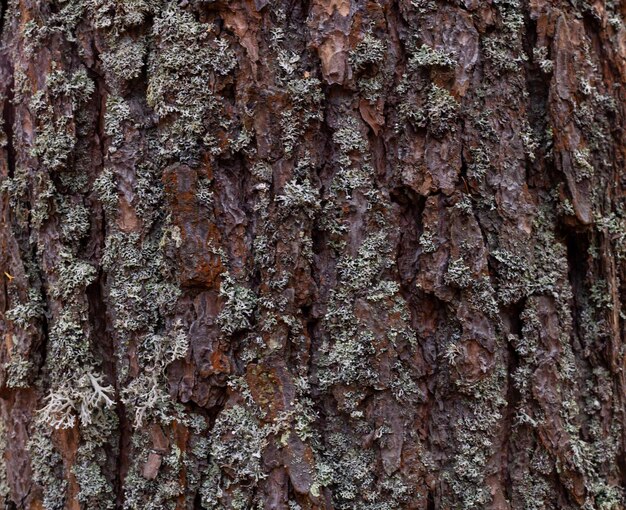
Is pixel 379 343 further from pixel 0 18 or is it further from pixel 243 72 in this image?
pixel 0 18

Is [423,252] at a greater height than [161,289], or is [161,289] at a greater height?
[423,252]

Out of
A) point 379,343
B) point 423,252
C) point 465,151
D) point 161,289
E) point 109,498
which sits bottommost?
point 109,498

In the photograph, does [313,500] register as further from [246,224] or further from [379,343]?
[246,224]

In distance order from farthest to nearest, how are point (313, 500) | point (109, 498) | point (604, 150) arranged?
1. point (604, 150)
2. point (109, 498)
3. point (313, 500)

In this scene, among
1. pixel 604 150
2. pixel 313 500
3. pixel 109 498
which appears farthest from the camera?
pixel 604 150

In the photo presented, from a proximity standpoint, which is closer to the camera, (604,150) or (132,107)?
(132,107)

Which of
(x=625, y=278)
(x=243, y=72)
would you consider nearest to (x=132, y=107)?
(x=243, y=72)
